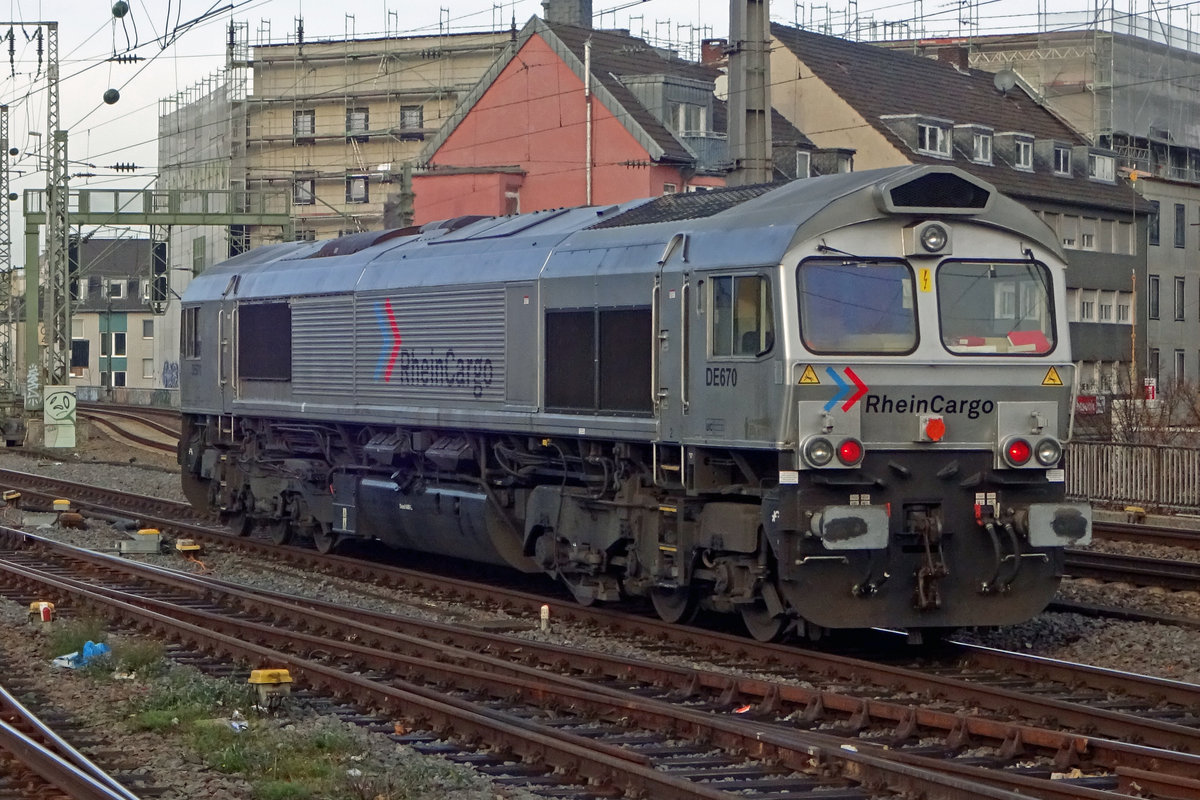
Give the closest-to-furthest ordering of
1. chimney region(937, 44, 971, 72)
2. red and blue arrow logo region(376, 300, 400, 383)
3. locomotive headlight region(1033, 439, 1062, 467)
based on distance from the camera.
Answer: locomotive headlight region(1033, 439, 1062, 467)
red and blue arrow logo region(376, 300, 400, 383)
chimney region(937, 44, 971, 72)

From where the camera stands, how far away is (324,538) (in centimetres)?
1969

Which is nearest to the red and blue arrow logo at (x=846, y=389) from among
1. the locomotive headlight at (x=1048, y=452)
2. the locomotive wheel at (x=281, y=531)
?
the locomotive headlight at (x=1048, y=452)

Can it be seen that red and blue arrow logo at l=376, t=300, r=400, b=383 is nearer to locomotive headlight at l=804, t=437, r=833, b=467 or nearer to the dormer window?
locomotive headlight at l=804, t=437, r=833, b=467

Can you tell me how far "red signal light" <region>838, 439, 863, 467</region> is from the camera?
11.7m

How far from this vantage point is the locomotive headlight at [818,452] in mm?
11656

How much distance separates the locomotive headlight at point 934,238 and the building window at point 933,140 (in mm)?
39635

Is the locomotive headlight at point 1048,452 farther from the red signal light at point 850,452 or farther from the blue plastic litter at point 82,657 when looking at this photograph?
the blue plastic litter at point 82,657

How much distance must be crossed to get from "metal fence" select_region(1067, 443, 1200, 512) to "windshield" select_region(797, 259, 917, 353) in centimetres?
1314

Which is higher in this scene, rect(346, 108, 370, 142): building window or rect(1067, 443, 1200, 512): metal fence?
rect(346, 108, 370, 142): building window

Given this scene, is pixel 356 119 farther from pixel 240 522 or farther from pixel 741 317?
pixel 741 317

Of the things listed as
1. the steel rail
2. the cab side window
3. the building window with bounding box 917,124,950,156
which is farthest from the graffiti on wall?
the cab side window

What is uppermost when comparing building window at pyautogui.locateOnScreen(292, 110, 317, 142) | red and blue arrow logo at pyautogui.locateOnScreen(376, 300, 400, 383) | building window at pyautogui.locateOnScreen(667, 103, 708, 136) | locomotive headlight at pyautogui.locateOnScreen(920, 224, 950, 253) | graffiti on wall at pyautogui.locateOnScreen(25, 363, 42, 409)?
building window at pyautogui.locateOnScreen(292, 110, 317, 142)

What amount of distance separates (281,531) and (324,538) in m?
1.21

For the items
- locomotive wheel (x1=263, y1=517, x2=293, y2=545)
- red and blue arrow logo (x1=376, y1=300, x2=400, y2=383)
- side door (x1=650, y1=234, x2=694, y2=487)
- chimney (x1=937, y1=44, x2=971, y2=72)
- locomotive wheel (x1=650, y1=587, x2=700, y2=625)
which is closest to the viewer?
side door (x1=650, y1=234, x2=694, y2=487)
